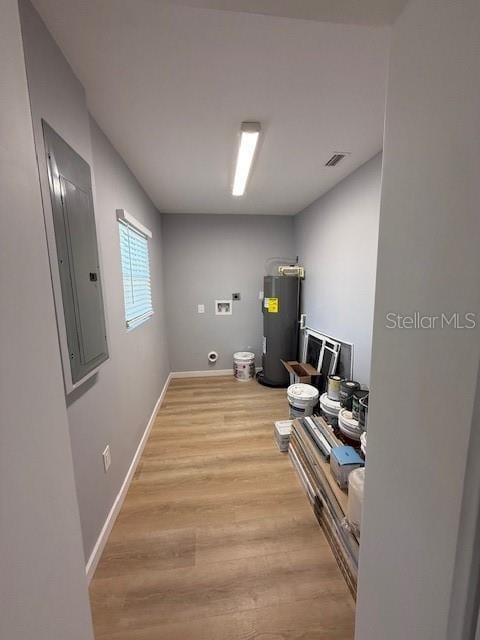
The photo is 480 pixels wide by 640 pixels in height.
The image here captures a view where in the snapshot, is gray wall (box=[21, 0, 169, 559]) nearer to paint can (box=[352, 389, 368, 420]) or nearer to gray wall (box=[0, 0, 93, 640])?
gray wall (box=[0, 0, 93, 640])

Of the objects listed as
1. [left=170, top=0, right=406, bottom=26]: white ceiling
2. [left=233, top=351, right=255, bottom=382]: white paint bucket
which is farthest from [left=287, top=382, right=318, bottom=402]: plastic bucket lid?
[left=170, top=0, right=406, bottom=26]: white ceiling

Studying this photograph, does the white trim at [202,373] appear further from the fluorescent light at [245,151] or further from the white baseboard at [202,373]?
the fluorescent light at [245,151]

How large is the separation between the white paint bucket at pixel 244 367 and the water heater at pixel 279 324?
29cm

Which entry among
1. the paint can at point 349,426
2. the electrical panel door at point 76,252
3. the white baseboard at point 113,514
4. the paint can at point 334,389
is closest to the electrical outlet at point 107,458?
the white baseboard at point 113,514

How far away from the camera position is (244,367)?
3.92m

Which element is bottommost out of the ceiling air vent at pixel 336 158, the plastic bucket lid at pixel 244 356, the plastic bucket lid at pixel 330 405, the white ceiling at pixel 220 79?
the plastic bucket lid at pixel 244 356

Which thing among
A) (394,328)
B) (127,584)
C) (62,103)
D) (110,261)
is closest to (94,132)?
(62,103)

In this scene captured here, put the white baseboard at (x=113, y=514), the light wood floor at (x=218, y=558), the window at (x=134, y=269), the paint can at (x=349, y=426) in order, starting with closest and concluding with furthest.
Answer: the light wood floor at (x=218, y=558) < the white baseboard at (x=113, y=514) < the paint can at (x=349, y=426) < the window at (x=134, y=269)

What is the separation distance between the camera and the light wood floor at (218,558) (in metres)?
1.15

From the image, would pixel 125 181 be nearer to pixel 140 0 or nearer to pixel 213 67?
pixel 213 67

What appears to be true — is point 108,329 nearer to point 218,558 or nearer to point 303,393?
point 218,558

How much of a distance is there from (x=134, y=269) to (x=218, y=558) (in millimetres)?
2194

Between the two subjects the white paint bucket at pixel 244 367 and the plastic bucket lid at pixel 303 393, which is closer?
the plastic bucket lid at pixel 303 393

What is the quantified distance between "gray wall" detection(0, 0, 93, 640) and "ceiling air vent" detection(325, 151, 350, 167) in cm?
199
